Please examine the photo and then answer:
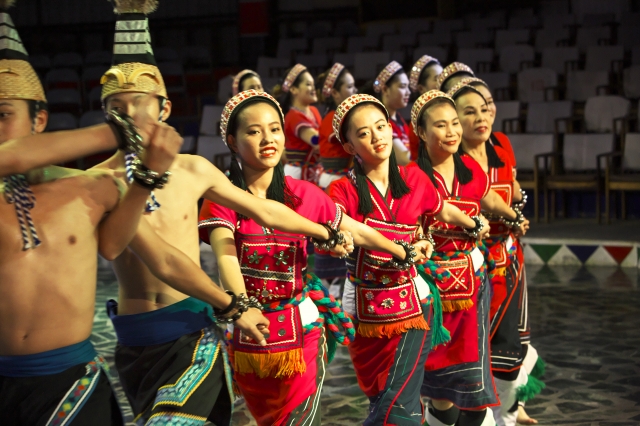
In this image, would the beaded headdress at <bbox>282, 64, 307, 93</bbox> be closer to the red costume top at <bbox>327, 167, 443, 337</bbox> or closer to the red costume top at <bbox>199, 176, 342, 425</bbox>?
the red costume top at <bbox>327, 167, 443, 337</bbox>

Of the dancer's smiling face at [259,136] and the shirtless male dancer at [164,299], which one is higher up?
the dancer's smiling face at [259,136]

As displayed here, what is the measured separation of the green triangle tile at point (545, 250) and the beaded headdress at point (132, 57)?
18.1ft

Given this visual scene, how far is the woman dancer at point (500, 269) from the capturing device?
367cm

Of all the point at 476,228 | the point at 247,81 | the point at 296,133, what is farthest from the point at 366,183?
the point at 247,81

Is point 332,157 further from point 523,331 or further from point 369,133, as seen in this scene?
point 369,133

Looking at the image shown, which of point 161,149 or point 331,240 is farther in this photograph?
point 331,240

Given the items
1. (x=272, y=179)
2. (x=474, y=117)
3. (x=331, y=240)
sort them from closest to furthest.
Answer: (x=331, y=240) → (x=272, y=179) → (x=474, y=117)

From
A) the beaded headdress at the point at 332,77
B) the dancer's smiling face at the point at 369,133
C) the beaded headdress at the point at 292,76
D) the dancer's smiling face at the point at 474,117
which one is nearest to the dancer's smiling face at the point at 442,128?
the dancer's smiling face at the point at 474,117

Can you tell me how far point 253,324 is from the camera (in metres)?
2.24

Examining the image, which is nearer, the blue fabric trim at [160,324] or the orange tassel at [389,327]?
the blue fabric trim at [160,324]

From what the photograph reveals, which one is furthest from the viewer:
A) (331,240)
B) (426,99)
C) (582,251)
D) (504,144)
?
(582,251)

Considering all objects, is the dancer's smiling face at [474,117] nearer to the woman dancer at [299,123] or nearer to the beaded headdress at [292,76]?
the woman dancer at [299,123]

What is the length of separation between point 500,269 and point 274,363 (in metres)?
1.49

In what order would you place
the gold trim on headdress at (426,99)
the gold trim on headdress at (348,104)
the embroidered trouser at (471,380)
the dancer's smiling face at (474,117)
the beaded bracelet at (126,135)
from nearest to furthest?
the beaded bracelet at (126,135), the gold trim on headdress at (348,104), the embroidered trouser at (471,380), the gold trim on headdress at (426,99), the dancer's smiling face at (474,117)
